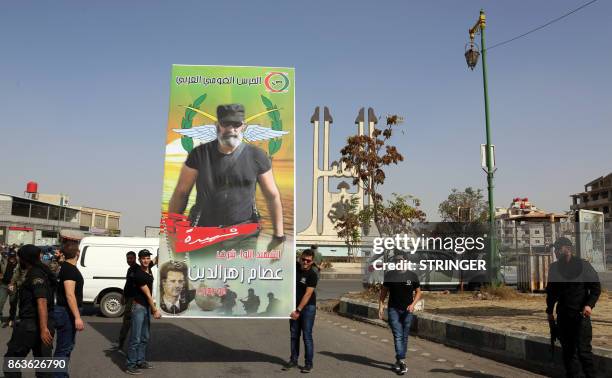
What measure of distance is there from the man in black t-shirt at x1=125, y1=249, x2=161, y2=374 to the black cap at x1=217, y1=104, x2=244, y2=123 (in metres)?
2.50

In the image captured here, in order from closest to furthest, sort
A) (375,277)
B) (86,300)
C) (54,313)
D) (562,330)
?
1. (54,313)
2. (562,330)
3. (86,300)
4. (375,277)

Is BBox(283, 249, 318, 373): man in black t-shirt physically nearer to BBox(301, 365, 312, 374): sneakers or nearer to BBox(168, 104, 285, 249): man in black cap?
BBox(301, 365, 312, 374): sneakers

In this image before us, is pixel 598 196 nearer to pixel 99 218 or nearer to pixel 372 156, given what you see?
pixel 372 156

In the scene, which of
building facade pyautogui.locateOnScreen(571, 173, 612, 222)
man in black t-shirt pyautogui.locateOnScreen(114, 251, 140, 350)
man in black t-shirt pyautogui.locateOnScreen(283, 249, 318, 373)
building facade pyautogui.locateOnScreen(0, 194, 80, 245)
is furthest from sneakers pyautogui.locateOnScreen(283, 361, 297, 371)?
building facade pyautogui.locateOnScreen(571, 173, 612, 222)

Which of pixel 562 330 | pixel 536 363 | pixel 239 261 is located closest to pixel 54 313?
pixel 239 261

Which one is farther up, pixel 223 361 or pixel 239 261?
pixel 239 261

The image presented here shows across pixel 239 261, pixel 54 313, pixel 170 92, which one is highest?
pixel 170 92

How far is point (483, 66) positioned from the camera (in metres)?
16.7

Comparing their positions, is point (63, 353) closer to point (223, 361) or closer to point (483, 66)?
point (223, 361)

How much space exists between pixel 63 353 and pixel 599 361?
659cm

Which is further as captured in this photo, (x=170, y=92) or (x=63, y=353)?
(x=170, y=92)

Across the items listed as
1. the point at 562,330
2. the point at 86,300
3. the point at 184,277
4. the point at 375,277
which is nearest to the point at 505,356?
the point at 562,330

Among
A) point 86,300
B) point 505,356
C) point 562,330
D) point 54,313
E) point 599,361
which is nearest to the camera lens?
point 54,313

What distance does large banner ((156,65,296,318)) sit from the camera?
6.77 metres
